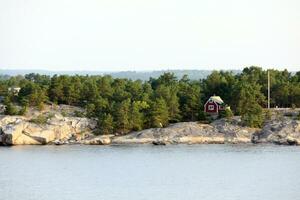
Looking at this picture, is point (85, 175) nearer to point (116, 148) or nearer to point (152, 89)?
point (116, 148)

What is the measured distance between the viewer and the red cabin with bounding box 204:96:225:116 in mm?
89000

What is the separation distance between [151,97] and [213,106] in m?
6.44

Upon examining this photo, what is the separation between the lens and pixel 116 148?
79562 mm

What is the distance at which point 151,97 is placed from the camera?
9200 centimetres

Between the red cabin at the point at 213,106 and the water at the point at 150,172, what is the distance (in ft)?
29.6

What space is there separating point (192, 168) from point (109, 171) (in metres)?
5.85

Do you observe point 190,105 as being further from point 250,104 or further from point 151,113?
point 250,104

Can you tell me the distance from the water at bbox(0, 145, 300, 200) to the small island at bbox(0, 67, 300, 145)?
A: 2.84 meters

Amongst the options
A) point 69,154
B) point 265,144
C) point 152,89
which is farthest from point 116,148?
point 152,89

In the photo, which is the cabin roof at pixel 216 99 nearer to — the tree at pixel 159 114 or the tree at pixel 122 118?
the tree at pixel 159 114

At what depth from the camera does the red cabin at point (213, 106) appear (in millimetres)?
89000

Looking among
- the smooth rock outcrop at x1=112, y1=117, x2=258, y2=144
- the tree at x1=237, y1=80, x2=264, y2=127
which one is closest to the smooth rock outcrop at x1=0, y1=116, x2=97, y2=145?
the smooth rock outcrop at x1=112, y1=117, x2=258, y2=144

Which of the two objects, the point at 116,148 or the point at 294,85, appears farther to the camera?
the point at 294,85

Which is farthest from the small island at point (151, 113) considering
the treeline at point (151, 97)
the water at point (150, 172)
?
the water at point (150, 172)
